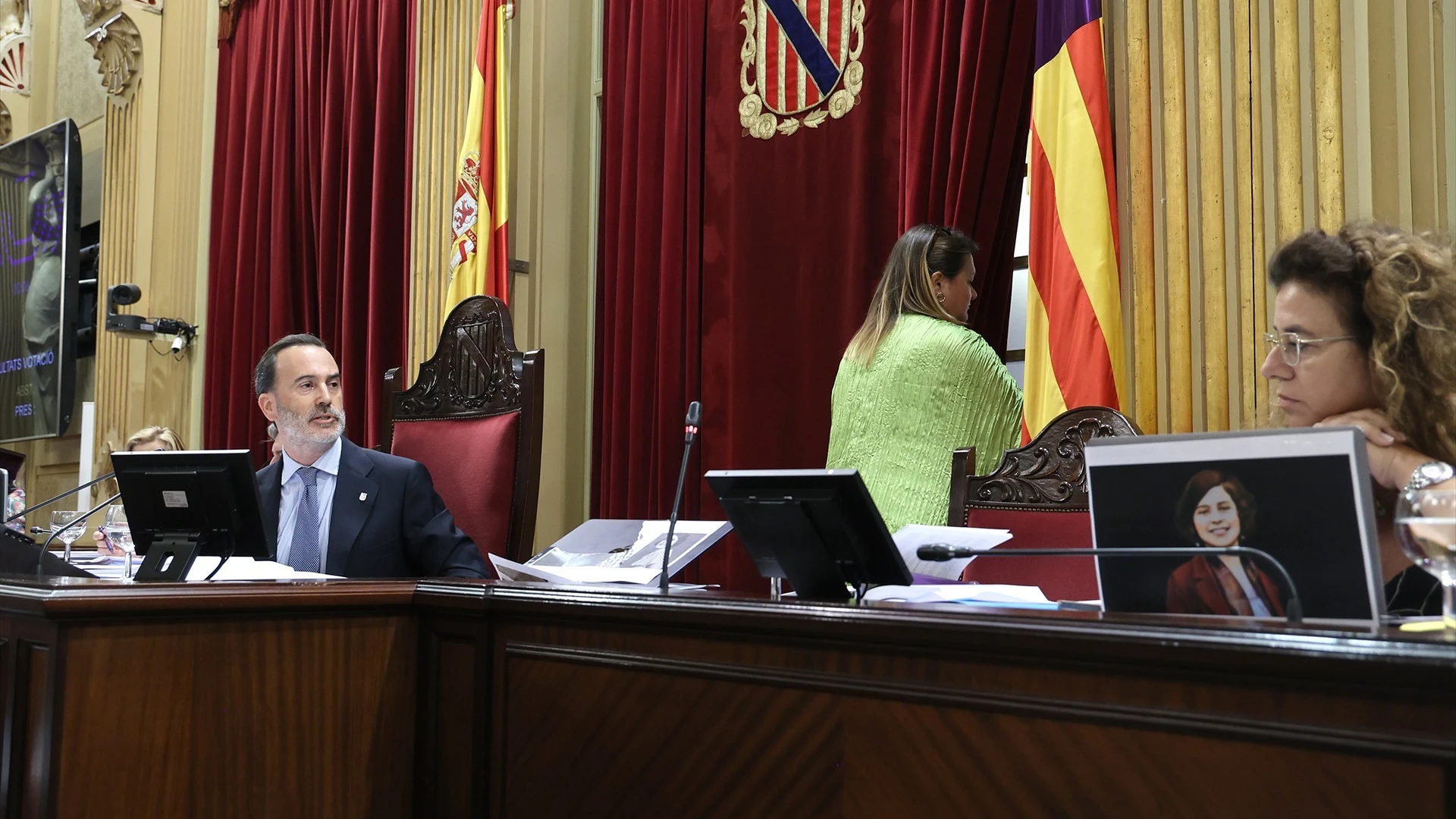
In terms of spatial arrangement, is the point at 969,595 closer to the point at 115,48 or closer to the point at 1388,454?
the point at 1388,454

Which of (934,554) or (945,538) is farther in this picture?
(945,538)

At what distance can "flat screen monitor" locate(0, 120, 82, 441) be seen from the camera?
6.70 meters

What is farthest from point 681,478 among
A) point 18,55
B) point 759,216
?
point 18,55

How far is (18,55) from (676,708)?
312 inches

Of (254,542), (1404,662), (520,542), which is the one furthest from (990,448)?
(1404,662)

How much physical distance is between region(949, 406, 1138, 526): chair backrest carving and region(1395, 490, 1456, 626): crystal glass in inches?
49.7

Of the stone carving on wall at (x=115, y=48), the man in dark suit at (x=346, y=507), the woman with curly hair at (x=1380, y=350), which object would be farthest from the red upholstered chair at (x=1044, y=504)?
the stone carving on wall at (x=115, y=48)

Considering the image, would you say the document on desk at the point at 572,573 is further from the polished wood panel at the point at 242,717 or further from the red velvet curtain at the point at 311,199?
the red velvet curtain at the point at 311,199

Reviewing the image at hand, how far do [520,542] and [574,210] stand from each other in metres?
1.95

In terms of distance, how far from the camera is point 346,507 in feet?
9.86

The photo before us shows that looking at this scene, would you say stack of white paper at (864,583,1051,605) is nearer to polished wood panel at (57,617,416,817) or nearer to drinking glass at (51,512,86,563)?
polished wood panel at (57,617,416,817)

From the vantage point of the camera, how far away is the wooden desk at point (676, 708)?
1103 millimetres

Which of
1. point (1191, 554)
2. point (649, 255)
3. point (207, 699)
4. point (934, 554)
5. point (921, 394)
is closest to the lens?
point (1191, 554)

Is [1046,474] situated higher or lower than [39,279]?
lower
